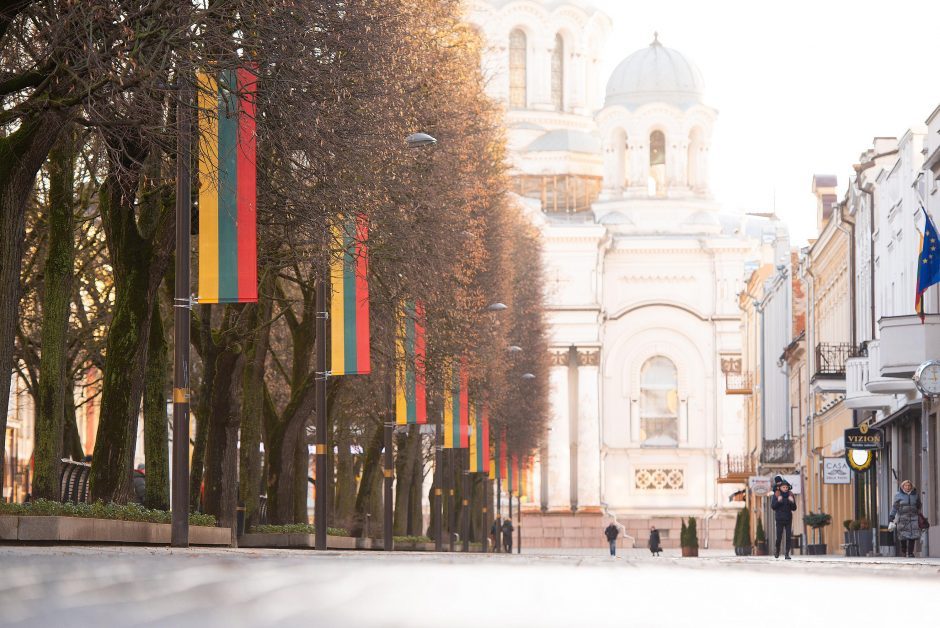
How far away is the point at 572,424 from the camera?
11850 cm

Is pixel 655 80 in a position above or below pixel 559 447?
above

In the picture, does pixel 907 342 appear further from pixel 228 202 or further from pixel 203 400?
pixel 228 202

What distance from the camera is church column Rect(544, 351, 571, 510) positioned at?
116 meters

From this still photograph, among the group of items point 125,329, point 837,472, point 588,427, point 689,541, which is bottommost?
point 689,541

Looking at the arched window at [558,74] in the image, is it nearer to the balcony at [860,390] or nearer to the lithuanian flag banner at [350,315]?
the balcony at [860,390]

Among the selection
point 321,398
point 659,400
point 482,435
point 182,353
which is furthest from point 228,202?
point 659,400

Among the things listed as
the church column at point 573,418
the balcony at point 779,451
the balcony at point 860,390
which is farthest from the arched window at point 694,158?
the balcony at point 860,390

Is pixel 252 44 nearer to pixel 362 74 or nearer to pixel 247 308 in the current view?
pixel 362 74

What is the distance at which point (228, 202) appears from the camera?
71.2ft

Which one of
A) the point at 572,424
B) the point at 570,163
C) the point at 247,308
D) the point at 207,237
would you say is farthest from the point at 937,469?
the point at 570,163

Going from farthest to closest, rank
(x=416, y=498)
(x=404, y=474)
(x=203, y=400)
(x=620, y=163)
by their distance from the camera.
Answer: (x=620, y=163)
(x=416, y=498)
(x=404, y=474)
(x=203, y=400)

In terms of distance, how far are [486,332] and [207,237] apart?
942 inches

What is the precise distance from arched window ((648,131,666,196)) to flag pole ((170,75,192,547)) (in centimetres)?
10257

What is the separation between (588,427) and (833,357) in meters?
63.3
